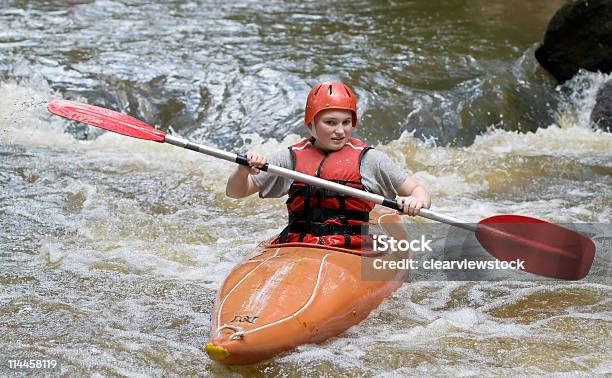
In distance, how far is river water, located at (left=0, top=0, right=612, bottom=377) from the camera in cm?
351

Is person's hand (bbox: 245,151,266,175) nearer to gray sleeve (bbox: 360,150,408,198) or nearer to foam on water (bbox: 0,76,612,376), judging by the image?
gray sleeve (bbox: 360,150,408,198)

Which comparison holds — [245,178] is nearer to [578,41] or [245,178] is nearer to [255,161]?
[255,161]

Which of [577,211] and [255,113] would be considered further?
[255,113]

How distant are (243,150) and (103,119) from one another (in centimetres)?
241

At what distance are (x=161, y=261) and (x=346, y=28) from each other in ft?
17.0

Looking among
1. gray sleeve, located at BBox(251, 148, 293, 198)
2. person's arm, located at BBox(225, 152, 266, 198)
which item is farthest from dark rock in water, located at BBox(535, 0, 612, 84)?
person's arm, located at BBox(225, 152, 266, 198)

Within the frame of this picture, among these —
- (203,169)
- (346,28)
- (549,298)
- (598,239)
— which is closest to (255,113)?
(203,169)

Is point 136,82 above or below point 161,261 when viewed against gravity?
above

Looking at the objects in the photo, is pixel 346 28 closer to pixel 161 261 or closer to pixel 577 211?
pixel 577 211

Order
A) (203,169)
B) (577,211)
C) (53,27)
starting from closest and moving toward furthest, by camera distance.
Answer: (577,211)
(203,169)
(53,27)

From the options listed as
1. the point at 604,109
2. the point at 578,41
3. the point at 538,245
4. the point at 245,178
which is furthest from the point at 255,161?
the point at 578,41

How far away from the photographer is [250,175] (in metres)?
3.85

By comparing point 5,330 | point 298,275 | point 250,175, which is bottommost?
point 5,330

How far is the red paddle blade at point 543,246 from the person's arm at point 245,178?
1082mm
